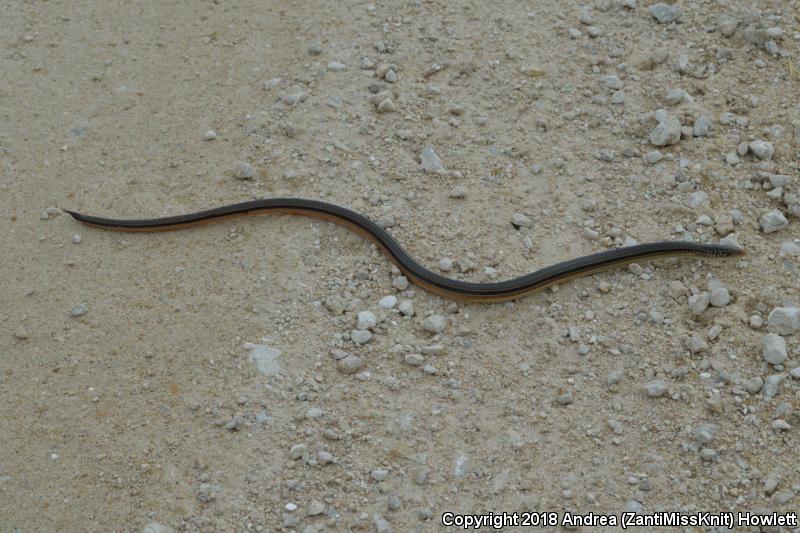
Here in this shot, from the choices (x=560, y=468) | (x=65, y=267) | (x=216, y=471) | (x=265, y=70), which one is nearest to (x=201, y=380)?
(x=216, y=471)

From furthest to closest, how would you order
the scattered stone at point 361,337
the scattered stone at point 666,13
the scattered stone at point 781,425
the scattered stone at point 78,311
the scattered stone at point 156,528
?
the scattered stone at point 666,13 → the scattered stone at point 78,311 → the scattered stone at point 361,337 → the scattered stone at point 781,425 → the scattered stone at point 156,528

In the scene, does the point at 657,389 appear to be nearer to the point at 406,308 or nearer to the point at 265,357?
the point at 406,308

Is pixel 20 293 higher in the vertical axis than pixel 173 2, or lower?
lower

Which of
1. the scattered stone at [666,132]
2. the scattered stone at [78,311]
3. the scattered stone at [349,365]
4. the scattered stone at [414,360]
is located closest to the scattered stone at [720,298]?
the scattered stone at [666,132]

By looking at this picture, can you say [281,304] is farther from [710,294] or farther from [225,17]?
[225,17]

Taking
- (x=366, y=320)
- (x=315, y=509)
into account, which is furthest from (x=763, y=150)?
(x=315, y=509)

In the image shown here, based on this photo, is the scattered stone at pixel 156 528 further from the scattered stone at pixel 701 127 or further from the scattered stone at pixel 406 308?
the scattered stone at pixel 701 127

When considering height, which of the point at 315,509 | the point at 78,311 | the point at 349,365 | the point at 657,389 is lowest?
the point at 78,311
